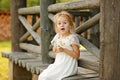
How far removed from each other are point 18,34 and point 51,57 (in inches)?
67.6

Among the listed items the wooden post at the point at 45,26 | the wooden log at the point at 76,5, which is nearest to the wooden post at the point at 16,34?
the wooden post at the point at 45,26

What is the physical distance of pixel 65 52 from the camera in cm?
381

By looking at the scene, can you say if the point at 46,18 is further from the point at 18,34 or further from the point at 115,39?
the point at 115,39

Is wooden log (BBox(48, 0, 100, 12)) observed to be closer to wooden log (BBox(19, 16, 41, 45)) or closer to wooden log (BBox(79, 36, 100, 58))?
wooden log (BBox(79, 36, 100, 58))

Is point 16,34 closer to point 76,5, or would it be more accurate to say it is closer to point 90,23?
point 76,5

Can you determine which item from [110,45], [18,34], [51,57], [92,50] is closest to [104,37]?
[110,45]

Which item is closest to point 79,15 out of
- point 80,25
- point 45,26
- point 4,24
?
point 45,26

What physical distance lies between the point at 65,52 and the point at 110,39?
3.07 ft

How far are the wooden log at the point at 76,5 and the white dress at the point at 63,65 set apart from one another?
0.35 meters

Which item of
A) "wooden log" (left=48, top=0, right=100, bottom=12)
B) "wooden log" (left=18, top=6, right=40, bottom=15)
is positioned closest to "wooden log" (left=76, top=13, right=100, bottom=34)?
"wooden log" (left=48, top=0, right=100, bottom=12)

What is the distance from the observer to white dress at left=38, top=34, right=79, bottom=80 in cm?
378

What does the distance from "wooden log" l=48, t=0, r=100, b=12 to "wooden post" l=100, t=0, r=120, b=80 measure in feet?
1.71

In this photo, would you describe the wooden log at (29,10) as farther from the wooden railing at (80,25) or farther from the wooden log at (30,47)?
the wooden log at (30,47)

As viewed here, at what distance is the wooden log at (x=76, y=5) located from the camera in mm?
3568
